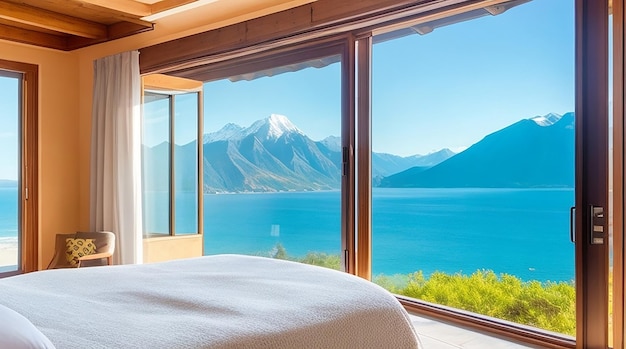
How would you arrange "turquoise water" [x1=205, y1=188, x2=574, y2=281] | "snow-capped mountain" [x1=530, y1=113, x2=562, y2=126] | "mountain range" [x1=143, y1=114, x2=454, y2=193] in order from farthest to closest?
"mountain range" [x1=143, y1=114, x2=454, y2=193], "turquoise water" [x1=205, y1=188, x2=574, y2=281], "snow-capped mountain" [x1=530, y1=113, x2=562, y2=126]

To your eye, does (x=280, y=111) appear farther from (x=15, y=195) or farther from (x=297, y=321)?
(x=297, y=321)

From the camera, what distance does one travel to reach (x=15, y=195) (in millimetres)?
4988

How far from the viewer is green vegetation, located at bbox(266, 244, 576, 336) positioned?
11.0 ft

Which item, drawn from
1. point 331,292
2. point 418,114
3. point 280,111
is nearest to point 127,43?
point 280,111

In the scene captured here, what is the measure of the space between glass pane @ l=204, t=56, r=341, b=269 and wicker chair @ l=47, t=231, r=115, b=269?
1.17 meters

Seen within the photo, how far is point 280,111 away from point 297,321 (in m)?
3.84

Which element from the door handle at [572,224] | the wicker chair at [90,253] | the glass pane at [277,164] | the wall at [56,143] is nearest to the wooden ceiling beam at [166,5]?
the glass pane at [277,164]

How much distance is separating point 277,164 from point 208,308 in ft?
11.4

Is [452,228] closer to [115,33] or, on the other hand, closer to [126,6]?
[126,6]

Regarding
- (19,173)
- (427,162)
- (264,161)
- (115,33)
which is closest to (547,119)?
(427,162)

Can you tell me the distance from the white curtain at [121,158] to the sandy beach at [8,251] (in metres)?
0.84

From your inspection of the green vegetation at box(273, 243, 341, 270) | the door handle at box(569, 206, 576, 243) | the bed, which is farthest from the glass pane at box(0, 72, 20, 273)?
the door handle at box(569, 206, 576, 243)

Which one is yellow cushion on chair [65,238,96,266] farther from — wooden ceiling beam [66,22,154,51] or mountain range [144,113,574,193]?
wooden ceiling beam [66,22,154,51]

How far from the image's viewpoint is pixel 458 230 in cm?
426
